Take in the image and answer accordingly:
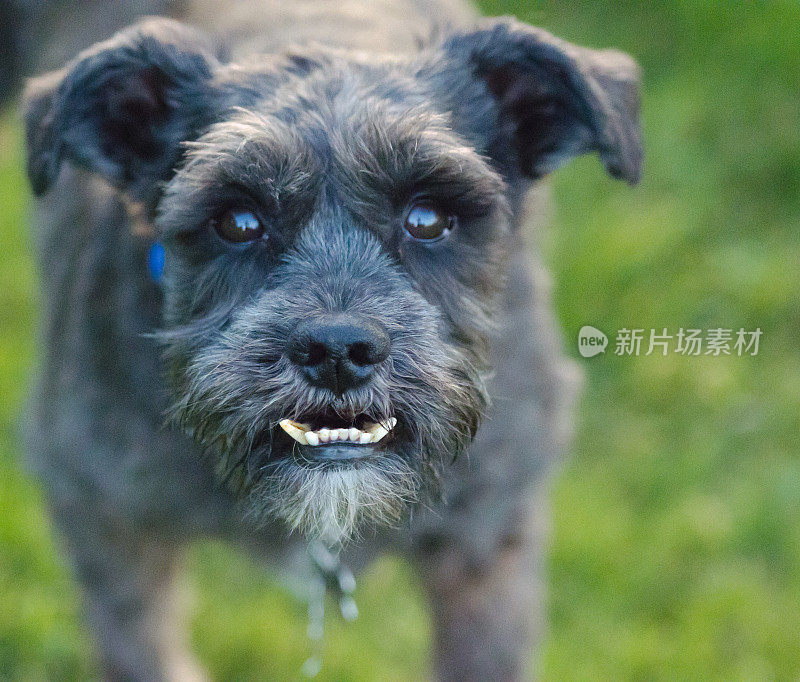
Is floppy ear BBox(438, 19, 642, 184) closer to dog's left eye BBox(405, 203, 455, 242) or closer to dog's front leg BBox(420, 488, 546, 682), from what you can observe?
dog's left eye BBox(405, 203, 455, 242)

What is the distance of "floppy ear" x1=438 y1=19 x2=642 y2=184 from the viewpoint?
118 inches

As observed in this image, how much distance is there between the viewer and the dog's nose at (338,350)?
239cm

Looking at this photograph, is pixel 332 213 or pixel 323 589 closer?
pixel 332 213

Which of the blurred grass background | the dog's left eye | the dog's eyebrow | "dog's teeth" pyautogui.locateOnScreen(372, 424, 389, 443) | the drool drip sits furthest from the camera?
the blurred grass background

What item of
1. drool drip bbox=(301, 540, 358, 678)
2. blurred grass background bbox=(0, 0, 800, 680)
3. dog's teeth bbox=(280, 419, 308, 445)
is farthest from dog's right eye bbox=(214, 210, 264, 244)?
blurred grass background bbox=(0, 0, 800, 680)

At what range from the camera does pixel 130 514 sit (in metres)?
3.33

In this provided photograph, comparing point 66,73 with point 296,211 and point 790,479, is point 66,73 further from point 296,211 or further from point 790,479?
point 790,479

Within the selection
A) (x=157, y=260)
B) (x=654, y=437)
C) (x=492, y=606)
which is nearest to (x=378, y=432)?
(x=157, y=260)

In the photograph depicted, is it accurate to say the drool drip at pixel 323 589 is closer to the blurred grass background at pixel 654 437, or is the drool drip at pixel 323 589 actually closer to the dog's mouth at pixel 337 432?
the blurred grass background at pixel 654 437

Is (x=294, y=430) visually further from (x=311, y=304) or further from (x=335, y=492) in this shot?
(x=311, y=304)

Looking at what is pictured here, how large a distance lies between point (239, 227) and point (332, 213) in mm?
244

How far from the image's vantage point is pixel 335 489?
2.55 metres

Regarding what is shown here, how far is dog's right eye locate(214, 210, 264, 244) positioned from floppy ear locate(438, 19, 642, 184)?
672 mm

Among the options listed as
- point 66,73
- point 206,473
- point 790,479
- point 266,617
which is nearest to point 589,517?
point 790,479
